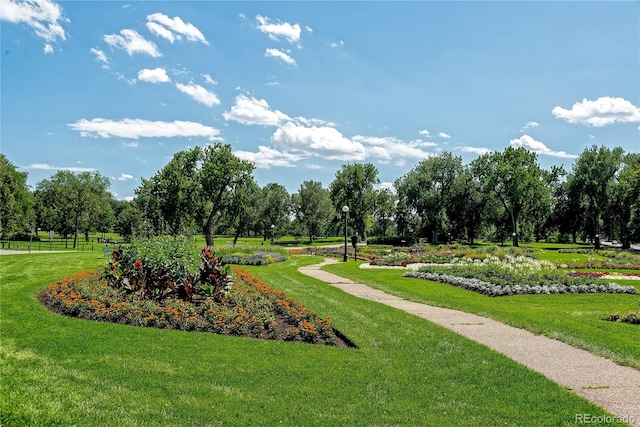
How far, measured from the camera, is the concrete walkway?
4.84 meters

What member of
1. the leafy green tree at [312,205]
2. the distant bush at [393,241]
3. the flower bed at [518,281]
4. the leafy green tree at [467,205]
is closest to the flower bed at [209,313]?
the flower bed at [518,281]

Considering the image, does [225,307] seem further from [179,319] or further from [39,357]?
[39,357]

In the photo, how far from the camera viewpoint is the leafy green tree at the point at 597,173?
51281mm

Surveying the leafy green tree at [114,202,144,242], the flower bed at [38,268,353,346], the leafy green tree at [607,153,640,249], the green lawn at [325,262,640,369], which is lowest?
the green lawn at [325,262,640,369]

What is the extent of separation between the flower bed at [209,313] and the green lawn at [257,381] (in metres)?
0.36

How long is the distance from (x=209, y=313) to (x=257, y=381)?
10.2 ft

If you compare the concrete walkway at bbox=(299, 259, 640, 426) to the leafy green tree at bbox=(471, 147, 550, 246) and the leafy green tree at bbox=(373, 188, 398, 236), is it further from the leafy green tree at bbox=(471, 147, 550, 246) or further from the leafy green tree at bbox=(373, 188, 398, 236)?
the leafy green tree at bbox=(373, 188, 398, 236)

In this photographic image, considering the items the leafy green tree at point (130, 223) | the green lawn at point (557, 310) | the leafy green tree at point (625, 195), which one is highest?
the leafy green tree at point (625, 195)

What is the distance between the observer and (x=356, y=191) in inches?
2459

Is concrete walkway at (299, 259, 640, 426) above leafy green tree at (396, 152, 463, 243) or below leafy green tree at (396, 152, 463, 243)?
below

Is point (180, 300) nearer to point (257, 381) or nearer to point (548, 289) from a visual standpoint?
point (257, 381)

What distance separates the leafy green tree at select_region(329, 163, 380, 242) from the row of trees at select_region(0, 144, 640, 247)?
15 centimetres

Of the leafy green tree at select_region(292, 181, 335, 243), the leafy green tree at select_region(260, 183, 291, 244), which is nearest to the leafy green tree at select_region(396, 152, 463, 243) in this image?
the leafy green tree at select_region(292, 181, 335, 243)

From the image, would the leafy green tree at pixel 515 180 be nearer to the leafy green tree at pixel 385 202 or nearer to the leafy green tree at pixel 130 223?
the leafy green tree at pixel 385 202
